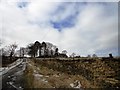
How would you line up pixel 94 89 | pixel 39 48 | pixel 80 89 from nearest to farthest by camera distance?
pixel 80 89 < pixel 94 89 < pixel 39 48

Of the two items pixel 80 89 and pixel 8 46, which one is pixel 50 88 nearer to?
pixel 80 89

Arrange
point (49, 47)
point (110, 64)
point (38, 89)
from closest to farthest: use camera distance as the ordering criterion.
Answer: point (38, 89) → point (110, 64) → point (49, 47)

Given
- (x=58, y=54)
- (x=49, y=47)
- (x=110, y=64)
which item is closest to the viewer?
(x=110, y=64)

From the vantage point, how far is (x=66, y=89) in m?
13.5

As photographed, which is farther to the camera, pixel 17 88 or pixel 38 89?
pixel 17 88

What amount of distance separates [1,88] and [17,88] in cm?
118

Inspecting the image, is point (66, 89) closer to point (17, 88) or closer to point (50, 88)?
point (50, 88)

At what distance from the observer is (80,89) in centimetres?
1454

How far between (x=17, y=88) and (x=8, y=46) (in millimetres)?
74765

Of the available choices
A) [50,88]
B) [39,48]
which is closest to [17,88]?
[50,88]

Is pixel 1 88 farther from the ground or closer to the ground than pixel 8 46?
closer to the ground

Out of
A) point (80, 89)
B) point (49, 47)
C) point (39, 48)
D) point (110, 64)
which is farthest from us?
point (49, 47)

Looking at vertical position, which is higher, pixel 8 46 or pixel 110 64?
pixel 8 46

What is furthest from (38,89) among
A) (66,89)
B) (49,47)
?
(49,47)
